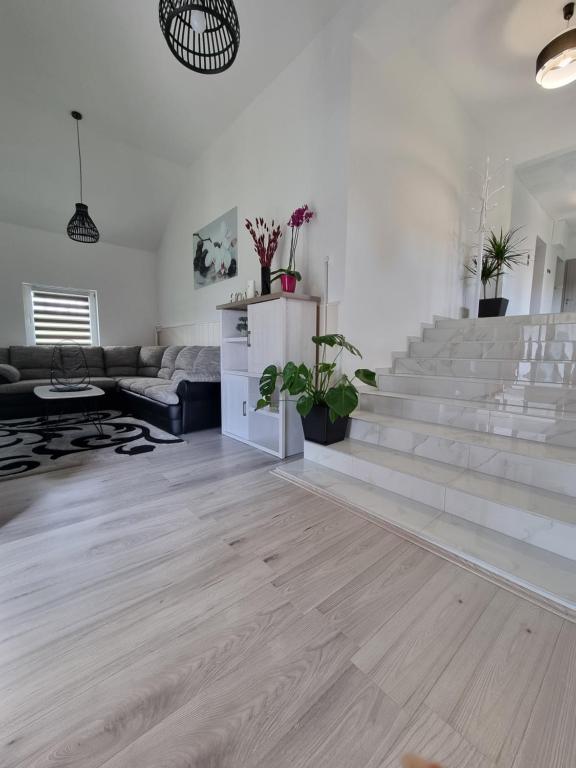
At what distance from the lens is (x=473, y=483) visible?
5.16 feet

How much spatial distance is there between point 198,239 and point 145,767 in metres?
4.61

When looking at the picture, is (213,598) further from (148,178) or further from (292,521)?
(148,178)

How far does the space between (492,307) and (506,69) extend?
230 centimetres

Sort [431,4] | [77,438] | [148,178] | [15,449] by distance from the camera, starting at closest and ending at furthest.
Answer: [431,4] → [15,449] → [77,438] → [148,178]

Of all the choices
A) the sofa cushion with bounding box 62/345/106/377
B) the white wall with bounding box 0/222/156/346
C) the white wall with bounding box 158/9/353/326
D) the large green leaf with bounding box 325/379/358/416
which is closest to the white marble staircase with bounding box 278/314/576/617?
the large green leaf with bounding box 325/379/358/416

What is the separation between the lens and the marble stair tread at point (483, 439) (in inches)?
60.1

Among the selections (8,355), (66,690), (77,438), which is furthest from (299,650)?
(8,355)

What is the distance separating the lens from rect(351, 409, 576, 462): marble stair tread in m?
1.53

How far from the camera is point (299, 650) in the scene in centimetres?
88

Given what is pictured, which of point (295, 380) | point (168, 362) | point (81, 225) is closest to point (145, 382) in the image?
point (168, 362)

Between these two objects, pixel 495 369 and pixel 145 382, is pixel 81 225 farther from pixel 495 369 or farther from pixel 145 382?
pixel 495 369

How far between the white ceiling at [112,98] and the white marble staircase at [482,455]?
2.87 metres

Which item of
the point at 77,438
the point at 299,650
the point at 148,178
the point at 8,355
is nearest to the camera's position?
the point at 299,650

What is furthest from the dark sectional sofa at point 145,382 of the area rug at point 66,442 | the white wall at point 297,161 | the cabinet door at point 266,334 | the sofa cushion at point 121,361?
the white wall at point 297,161
